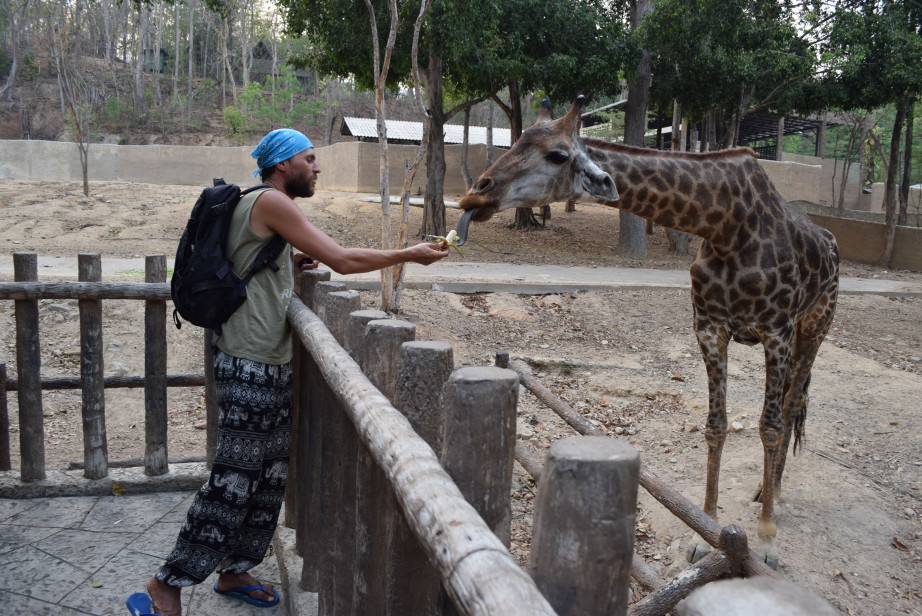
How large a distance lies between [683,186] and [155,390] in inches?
124

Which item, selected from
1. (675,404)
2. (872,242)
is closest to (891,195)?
(872,242)

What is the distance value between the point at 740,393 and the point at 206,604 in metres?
5.78

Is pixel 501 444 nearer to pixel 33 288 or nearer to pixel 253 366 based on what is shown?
pixel 253 366

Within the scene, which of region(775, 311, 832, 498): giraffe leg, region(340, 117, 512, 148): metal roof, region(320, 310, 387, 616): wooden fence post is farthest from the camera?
region(340, 117, 512, 148): metal roof

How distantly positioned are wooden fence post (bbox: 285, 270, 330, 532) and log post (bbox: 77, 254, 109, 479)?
1.27 m

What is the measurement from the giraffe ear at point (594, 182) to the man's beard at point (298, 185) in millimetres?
1509

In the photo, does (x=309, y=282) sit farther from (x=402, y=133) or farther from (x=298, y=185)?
(x=402, y=133)

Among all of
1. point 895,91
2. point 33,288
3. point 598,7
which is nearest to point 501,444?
point 33,288

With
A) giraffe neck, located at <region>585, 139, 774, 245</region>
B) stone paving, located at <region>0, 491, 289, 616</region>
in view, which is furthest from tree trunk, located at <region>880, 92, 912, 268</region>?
stone paving, located at <region>0, 491, 289, 616</region>

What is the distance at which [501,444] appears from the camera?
1.45 m

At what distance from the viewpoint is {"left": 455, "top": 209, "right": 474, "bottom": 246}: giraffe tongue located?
11.2ft

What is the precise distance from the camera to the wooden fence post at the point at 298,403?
3.11 m

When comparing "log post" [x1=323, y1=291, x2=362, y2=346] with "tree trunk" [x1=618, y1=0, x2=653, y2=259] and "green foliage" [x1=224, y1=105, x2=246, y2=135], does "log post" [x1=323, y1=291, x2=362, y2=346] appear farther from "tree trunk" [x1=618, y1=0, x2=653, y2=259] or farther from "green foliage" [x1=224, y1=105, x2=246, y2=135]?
"green foliage" [x1=224, y1=105, x2=246, y2=135]

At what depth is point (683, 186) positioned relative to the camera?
412 cm
